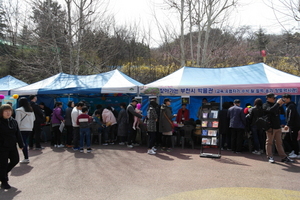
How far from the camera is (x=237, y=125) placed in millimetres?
7711

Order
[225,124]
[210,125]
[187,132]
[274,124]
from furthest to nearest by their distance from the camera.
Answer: [187,132] < [225,124] < [210,125] < [274,124]

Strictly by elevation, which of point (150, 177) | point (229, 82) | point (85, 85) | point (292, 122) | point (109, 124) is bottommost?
point (150, 177)

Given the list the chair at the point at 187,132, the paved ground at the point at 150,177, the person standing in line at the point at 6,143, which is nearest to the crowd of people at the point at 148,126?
the person standing in line at the point at 6,143

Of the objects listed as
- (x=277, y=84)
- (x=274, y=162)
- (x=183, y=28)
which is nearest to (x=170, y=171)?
(x=274, y=162)

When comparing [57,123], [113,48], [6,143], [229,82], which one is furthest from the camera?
[113,48]

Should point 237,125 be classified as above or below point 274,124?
below

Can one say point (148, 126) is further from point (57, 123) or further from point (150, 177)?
point (57, 123)

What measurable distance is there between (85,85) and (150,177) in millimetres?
6286

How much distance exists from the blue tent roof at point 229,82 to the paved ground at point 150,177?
7.76 feet

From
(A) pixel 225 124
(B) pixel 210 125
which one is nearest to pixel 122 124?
(B) pixel 210 125

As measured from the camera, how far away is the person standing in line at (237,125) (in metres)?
7.72

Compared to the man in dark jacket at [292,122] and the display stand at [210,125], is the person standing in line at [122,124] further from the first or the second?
the man in dark jacket at [292,122]

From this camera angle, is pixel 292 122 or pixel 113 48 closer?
pixel 292 122

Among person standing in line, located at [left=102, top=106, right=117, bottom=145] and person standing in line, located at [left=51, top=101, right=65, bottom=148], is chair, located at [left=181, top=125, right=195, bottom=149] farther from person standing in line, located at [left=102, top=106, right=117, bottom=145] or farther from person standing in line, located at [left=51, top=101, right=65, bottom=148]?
person standing in line, located at [left=51, top=101, right=65, bottom=148]
